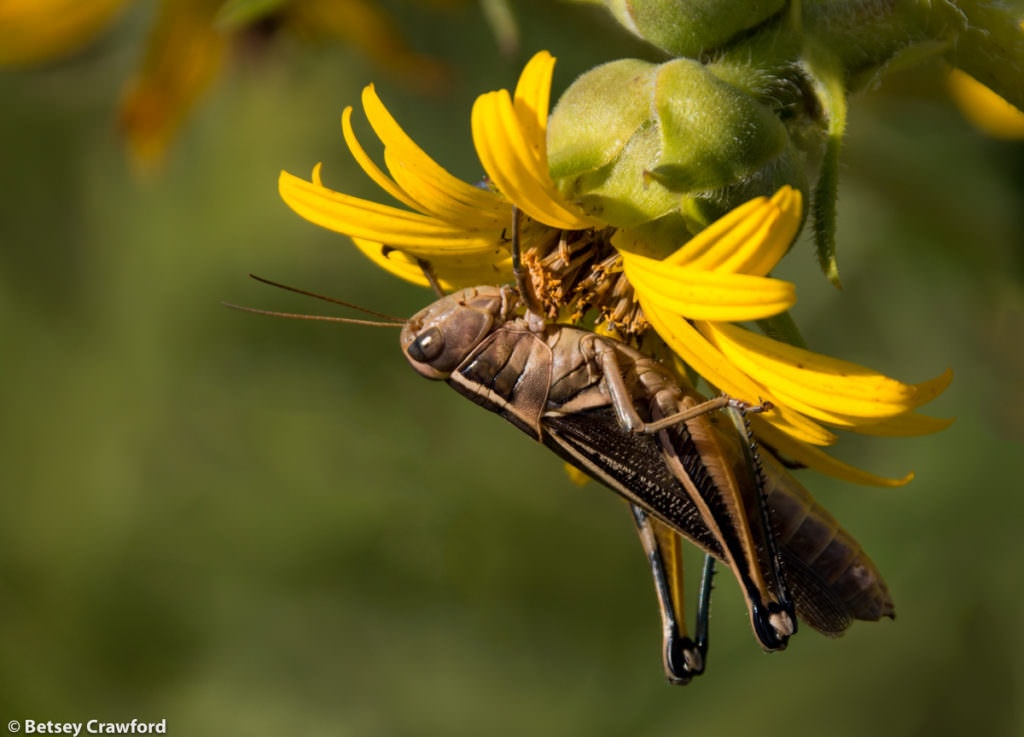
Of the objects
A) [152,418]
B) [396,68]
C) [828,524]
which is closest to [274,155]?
[152,418]

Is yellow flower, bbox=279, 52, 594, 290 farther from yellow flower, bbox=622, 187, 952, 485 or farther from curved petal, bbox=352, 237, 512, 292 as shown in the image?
yellow flower, bbox=622, 187, 952, 485

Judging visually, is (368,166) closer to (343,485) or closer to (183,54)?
(183,54)

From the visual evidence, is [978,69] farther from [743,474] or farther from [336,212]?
[336,212]

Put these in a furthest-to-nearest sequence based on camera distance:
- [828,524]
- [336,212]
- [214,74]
Answer: [214,74], [828,524], [336,212]

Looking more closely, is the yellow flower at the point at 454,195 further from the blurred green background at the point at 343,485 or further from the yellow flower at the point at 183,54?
the blurred green background at the point at 343,485

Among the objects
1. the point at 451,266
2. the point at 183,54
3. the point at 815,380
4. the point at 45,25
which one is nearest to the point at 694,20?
the point at 815,380

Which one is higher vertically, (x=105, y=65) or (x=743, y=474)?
(x=743, y=474)
